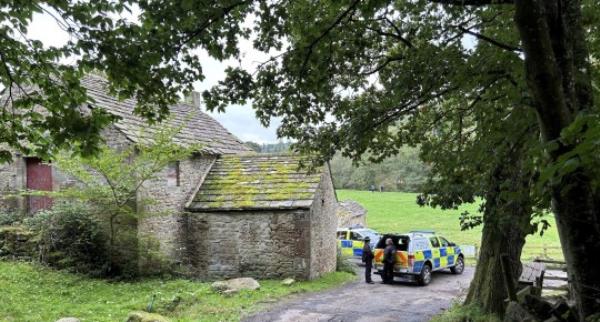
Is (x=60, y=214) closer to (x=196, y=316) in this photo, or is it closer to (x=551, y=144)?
(x=196, y=316)

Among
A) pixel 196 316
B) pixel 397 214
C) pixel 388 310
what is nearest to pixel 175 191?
pixel 196 316

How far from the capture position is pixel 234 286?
43.6 ft

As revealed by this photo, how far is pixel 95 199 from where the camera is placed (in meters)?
13.9

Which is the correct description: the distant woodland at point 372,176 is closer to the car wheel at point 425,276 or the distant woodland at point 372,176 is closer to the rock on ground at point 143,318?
the car wheel at point 425,276

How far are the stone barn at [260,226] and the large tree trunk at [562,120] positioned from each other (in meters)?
12.0

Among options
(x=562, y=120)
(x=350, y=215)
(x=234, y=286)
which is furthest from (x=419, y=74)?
(x=350, y=215)

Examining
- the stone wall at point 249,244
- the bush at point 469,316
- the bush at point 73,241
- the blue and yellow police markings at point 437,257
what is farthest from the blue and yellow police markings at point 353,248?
the bush at point 469,316

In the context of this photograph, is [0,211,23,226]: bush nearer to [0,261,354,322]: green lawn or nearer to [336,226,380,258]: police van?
[0,261,354,322]: green lawn

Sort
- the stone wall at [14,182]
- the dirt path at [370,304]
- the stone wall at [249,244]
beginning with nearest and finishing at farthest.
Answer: the dirt path at [370,304], the stone wall at [249,244], the stone wall at [14,182]

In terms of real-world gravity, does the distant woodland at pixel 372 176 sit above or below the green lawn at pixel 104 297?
above

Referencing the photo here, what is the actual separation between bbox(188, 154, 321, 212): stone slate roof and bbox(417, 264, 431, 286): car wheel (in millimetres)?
4896

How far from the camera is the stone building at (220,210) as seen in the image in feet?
50.9

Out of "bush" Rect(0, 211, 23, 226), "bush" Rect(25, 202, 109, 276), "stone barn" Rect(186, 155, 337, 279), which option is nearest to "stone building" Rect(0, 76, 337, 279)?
"stone barn" Rect(186, 155, 337, 279)

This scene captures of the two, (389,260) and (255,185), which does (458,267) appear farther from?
(255,185)
